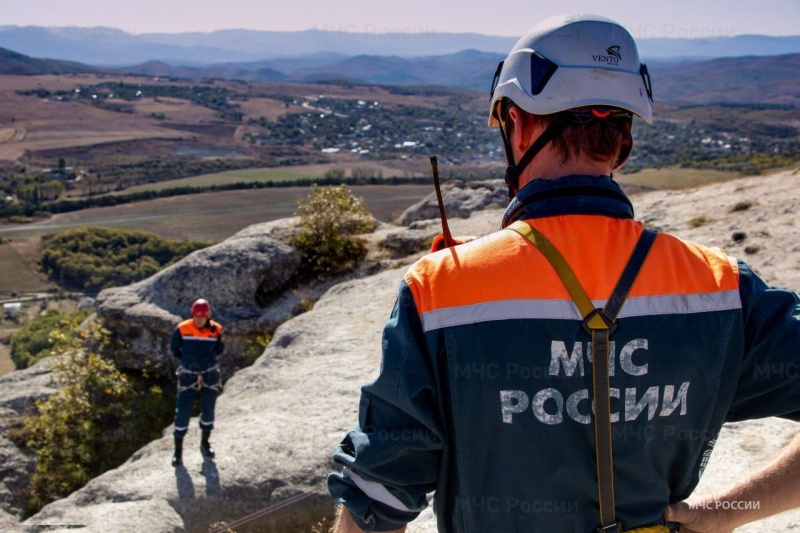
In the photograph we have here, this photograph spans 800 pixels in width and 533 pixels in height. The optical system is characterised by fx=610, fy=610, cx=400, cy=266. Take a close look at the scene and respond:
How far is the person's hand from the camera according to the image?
196 cm

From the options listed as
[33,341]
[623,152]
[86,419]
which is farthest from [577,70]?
[33,341]

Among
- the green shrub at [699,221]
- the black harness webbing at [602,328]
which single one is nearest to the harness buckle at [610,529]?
the black harness webbing at [602,328]

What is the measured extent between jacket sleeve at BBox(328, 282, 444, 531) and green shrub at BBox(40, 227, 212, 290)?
4982cm

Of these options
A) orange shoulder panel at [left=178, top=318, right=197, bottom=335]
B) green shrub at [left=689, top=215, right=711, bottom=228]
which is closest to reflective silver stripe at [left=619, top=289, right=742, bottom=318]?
orange shoulder panel at [left=178, top=318, right=197, bottom=335]

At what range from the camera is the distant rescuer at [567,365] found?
1.75m

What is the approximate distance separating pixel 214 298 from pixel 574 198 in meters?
12.8

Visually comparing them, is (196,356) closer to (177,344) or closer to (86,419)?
(177,344)

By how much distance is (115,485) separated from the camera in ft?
25.0

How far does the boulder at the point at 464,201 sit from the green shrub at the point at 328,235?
460 cm

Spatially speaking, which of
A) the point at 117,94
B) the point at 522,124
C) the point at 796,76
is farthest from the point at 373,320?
the point at 796,76

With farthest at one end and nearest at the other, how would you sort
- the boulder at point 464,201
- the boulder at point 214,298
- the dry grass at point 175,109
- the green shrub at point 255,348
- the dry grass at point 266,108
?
the dry grass at point 266,108 → the dry grass at point 175,109 → the boulder at point 464,201 → the boulder at point 214,298 → the green shrub at point 255,348

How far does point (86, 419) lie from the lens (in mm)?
11648

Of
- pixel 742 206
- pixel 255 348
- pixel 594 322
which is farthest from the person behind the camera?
pixel 255 348

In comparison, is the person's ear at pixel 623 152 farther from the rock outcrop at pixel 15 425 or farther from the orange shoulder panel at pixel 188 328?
the rock outcrop at pixel 15 425
